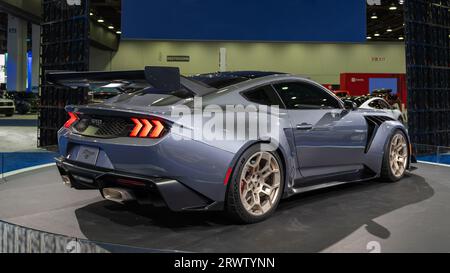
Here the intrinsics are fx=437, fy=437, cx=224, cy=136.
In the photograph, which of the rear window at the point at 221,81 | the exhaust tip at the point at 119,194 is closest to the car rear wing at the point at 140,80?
the rear window at the point at 221,81

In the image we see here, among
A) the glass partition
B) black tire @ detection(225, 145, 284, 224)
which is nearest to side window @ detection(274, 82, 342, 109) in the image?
black tire @ detection(225, 145, 284, 224)

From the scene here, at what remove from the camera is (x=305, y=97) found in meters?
3.68

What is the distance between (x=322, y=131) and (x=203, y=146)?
4.10 feet

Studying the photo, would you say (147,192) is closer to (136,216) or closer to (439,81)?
(136,216)

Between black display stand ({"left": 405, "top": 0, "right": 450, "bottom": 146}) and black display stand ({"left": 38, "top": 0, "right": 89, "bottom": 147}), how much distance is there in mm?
5773

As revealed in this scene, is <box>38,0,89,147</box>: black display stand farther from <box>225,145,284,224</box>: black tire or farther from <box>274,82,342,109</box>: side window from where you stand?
<box>225,145,284,224</box>: black tire

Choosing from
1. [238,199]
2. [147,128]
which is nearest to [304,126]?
[238,199]

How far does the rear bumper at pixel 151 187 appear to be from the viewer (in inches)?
103

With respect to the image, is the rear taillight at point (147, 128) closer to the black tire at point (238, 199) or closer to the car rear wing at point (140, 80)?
the car rear wing at point (140, 80)

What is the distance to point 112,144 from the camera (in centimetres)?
276

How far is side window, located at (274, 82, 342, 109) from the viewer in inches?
136

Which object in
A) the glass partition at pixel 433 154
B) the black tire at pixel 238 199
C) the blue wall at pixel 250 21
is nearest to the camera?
the black tire at pixel 238 199

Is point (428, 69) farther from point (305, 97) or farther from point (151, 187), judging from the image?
point (151, 187)

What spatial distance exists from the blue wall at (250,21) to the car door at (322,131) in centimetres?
707
